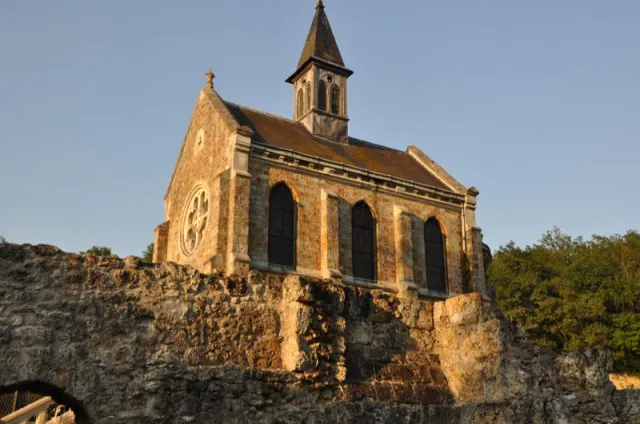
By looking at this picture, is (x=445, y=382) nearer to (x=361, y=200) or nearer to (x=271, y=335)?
(x=271, y=335)

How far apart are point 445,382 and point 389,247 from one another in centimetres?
1794

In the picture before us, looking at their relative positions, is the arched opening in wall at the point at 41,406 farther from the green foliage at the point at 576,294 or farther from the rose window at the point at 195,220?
the green foliage at the point at 576,294

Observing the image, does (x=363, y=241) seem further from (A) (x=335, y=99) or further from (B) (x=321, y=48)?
(B) (x=321, y=48)

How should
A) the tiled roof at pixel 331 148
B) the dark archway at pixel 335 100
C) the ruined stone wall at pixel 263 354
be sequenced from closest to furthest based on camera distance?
the ruined stone wall at pixel 263 354, the tiled roof at pixel 331 148, the dark archway at pixel 335 100

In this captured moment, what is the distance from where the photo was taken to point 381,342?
31.1 ft

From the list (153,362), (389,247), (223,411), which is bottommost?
(223,411)

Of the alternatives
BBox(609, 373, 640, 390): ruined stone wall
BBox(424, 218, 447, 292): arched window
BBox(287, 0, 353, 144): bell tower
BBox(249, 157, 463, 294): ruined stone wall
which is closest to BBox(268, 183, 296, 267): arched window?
BBox(249, 157, 463, 294): ruined stone wall

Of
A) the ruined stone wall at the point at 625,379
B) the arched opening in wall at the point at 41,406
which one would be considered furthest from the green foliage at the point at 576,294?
the arched opening in wall at the point at 41,406

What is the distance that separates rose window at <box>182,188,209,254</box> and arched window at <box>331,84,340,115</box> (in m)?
8.30

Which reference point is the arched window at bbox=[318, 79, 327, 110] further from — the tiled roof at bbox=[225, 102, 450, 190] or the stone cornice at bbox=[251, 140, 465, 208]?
the stone cornice at bbox=[251, 140, 465, 208]

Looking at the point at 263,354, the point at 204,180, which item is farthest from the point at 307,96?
the point at 263,354

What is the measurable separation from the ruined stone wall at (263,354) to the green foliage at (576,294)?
83.4ft

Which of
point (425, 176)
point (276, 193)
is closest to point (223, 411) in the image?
point (276, 193)

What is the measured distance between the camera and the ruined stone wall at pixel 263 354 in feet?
23.6
